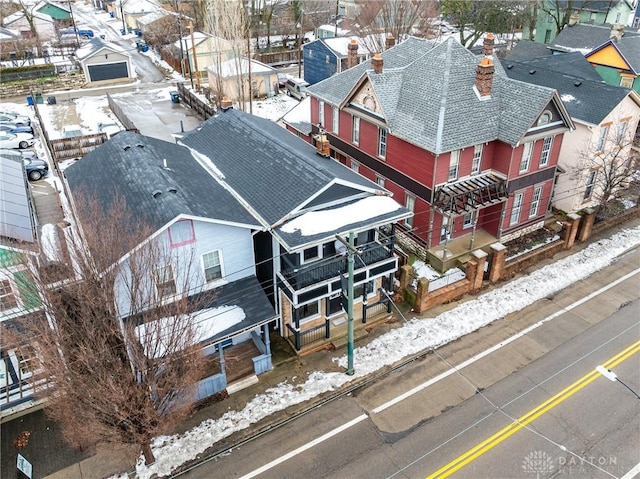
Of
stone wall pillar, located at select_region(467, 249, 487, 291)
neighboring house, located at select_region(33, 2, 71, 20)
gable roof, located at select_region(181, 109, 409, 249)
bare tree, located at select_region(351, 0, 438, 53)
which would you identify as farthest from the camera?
neighboring house, located at select_region(33, 2, 71, 20)

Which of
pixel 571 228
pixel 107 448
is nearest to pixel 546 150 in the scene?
pixel 571 228

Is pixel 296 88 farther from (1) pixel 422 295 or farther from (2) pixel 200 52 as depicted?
(1) pixel 422 295

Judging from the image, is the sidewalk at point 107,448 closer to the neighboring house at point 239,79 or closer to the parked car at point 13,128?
the parked car at point 13,128

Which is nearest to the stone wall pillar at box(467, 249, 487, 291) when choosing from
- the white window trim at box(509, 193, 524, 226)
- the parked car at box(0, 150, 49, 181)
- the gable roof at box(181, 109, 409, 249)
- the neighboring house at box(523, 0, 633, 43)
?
the white window trim at box(509, 193, 524, 226)

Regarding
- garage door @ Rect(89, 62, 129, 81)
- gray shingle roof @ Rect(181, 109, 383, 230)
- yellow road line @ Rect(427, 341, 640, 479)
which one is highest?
gray shingle roof @ Rect(181, 109, 383, 230)

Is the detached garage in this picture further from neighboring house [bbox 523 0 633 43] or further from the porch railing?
neighboring house [bbox 523 0 633 43]

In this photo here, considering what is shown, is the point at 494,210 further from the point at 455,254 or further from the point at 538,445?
the point at 538,445

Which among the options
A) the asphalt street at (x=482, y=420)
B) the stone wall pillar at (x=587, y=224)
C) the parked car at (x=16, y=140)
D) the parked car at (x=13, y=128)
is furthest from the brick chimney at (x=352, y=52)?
the parked car at (x=13, y=128)

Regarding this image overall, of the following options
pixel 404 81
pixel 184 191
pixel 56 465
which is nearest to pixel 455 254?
pixel 404 81
